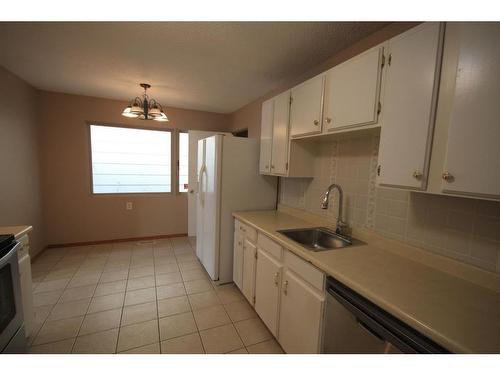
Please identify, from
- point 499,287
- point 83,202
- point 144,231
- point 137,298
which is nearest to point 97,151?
point 83,202

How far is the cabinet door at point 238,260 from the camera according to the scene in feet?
7.43

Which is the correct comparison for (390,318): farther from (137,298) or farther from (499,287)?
(137,298)

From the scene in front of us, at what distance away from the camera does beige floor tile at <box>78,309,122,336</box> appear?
179 centimetres

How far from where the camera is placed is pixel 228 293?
7.80ft

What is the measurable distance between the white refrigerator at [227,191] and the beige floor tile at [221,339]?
72 cm

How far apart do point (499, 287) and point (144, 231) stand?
13.7ft

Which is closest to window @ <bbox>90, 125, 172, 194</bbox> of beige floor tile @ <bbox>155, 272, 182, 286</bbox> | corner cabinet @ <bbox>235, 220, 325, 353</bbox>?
beige floor tile @ <bbox>155, 272, 182, 286</bbox>

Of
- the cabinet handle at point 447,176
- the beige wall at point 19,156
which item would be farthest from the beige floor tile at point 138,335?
the cabinet handle at point 447,176

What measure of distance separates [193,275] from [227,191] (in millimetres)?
1177

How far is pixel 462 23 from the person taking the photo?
877mm

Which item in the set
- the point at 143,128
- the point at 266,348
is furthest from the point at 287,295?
the point at 143,128

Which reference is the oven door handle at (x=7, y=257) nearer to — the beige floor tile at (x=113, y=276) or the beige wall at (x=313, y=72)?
the beige floor tile at (x=113, y=276)

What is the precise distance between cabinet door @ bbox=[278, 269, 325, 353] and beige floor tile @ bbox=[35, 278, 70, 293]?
240 centimetres

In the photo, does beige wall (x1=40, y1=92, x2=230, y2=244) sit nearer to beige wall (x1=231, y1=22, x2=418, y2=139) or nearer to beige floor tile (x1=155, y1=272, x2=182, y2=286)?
beige wall (x1=231, y1=22, x2=418, y2=139)
